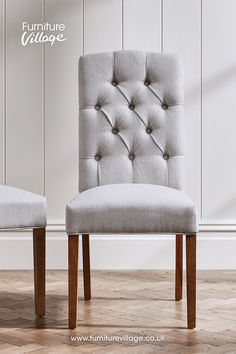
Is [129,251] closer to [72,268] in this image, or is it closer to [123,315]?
[123,315]

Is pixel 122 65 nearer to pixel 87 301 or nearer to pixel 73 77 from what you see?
pixel 73 77

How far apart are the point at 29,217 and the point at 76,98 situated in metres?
1.21

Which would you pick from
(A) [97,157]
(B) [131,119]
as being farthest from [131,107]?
(A) [97,157]

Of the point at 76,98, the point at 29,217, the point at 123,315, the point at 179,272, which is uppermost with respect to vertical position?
the point at 76,98

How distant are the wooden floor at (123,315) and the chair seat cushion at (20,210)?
0.33 metres

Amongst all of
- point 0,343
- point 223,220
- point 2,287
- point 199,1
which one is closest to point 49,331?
point 0,343

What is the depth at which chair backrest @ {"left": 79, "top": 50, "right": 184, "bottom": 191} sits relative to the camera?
229cm

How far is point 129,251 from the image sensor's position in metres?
2.94

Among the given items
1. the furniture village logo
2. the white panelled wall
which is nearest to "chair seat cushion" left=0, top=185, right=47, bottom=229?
the white panelled wall

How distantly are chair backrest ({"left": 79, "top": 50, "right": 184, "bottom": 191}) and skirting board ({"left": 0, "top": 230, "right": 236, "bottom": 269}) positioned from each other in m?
0.72

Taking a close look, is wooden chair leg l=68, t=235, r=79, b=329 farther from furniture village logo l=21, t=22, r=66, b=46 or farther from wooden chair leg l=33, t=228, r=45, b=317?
furniture village logo l=21, t=22, r=66, b=46

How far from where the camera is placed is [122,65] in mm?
2340

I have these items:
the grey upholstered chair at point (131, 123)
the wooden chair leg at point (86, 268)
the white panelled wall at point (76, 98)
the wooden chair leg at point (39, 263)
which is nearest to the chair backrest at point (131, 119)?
the grey upholstered chair at point (131, 123)

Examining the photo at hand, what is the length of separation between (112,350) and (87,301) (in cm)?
63
